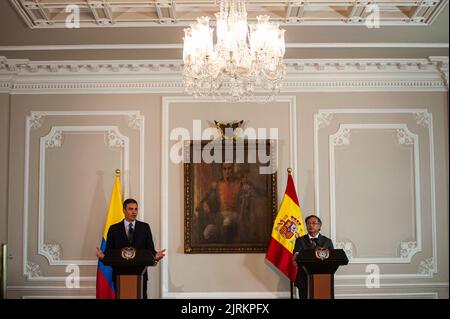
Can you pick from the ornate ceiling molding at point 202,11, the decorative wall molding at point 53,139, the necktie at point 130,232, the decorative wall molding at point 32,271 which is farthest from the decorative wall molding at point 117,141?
the decorative wall molding at point 32,271

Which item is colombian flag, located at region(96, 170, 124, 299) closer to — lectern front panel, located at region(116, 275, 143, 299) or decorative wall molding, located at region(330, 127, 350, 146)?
lectern front panel, located at region(116, 275, 143, 299)

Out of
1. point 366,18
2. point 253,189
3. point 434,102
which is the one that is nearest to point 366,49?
point 366,18

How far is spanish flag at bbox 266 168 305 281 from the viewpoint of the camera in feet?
18.9

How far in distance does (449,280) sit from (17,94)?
16.7ft

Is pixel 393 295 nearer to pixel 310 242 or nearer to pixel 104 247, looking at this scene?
pixel 310 242

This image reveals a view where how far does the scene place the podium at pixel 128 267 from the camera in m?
4.38

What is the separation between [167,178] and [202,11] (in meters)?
1.87

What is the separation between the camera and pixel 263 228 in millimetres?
6027

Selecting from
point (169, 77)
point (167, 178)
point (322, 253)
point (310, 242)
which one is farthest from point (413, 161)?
point (169, 77)

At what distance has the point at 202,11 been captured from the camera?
512cm

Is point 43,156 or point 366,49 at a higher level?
point 366,49
